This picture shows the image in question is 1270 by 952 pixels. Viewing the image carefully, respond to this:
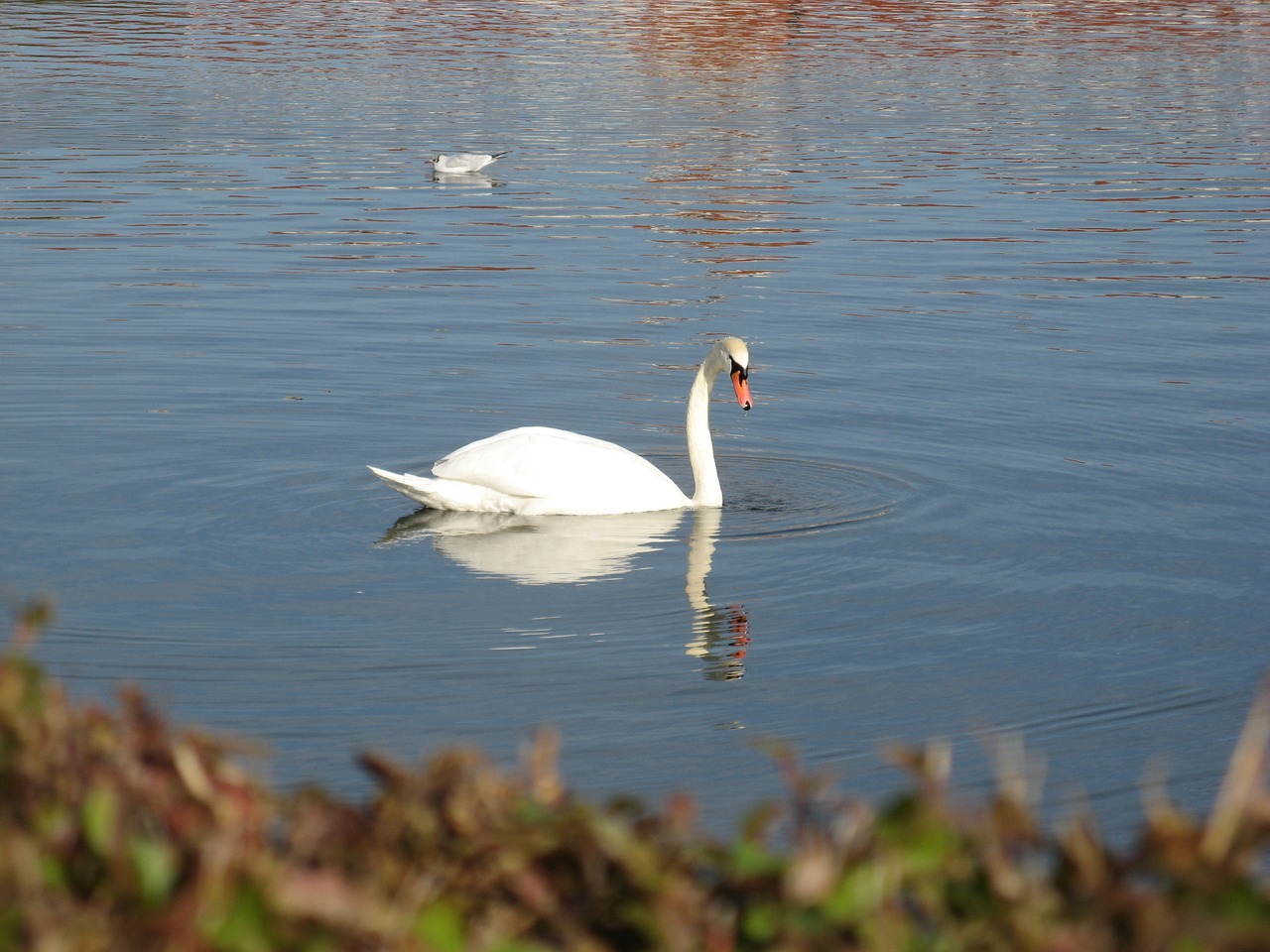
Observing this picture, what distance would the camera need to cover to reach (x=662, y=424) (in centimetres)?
1252

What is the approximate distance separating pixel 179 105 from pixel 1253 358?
18.8 metres

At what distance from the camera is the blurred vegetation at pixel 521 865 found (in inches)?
83.3

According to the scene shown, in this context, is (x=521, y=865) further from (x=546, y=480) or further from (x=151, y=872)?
(x=546, y=480)

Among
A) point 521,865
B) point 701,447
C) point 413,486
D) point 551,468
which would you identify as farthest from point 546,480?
point 521,865

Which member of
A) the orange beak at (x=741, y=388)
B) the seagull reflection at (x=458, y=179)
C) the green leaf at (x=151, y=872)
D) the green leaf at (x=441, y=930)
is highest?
the green leaf at (x=151, y=872)

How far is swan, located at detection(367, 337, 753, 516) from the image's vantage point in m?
9.90

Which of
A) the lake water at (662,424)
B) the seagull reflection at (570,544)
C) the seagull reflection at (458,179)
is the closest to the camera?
the lake water at (662,424)

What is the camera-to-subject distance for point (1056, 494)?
10711 millimetres

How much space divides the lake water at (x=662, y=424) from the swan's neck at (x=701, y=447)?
0.51 ft

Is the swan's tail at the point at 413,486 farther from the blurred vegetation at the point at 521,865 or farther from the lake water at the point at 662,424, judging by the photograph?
the blurred vegetation at the point at 521,865

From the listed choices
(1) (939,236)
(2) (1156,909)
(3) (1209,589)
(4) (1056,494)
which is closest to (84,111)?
(1) (939,236)

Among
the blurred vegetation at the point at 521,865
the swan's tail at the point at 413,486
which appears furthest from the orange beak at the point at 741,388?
the blurred vegetation at the point at 521,865

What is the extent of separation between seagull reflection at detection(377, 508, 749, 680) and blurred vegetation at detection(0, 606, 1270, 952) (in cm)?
576

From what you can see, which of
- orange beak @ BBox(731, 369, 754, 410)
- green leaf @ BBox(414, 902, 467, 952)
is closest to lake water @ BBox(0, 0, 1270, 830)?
orange beak @ BBox(731, 369, 754, 410)
